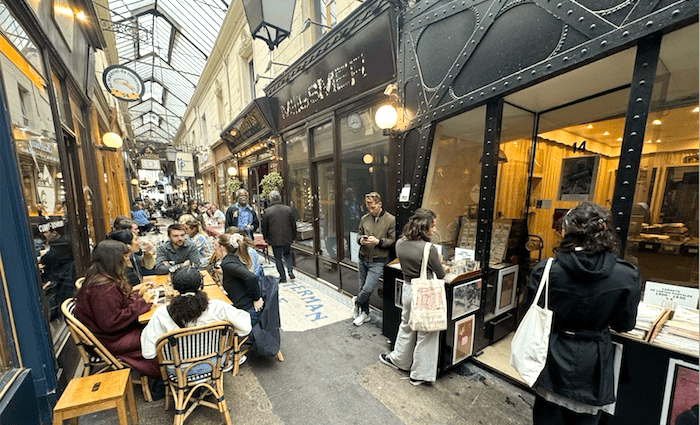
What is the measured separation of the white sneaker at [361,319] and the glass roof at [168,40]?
35.7 ft

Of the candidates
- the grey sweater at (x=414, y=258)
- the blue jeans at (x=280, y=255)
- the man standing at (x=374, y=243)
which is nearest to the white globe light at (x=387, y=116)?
the man standing at (x=374, y=243)

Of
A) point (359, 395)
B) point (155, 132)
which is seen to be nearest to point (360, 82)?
point (359, 395)

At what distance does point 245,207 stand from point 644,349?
6.73 m

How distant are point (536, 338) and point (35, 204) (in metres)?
4.42

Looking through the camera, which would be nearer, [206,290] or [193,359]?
[193,359]

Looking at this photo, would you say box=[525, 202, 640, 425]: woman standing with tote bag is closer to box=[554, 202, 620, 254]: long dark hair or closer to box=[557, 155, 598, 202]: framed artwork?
box=[554, 202, 620, 254]: long dark hair

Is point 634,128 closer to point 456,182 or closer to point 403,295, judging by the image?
point 456,182

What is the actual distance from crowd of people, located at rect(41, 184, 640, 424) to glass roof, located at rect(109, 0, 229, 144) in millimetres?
9784

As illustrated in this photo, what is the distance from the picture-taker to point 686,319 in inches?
Result: 66.5

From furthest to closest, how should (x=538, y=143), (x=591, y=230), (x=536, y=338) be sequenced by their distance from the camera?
1. (x=538, y=143)
2. (x=536, y=338)
3. (x=591, y=230)

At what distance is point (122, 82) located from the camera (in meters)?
6.08

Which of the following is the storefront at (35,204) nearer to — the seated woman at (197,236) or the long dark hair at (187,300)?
the long dark hair at (187,300)

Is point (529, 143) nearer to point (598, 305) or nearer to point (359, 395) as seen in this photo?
point (598, 305)

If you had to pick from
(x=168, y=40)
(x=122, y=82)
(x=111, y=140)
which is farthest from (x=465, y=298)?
(x=168, y=40)
